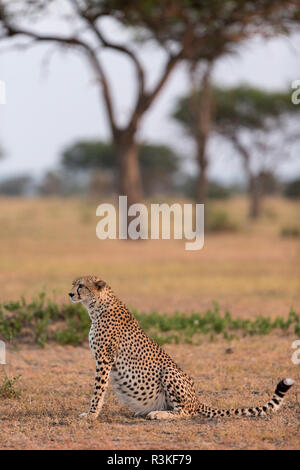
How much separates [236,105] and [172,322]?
2573cm

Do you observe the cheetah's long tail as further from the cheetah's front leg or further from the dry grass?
the cheetah's front leg

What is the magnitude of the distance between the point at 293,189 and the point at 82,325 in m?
40.8

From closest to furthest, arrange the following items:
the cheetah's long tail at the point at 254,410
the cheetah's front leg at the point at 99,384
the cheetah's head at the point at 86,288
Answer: the cheetah's long tail at the point at 254,410 → the cheetah's front leg at the point at 99,384 → the cheetah's head at the point at 86,288

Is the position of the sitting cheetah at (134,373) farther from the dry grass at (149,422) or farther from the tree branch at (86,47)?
the tree branch at (86,47)

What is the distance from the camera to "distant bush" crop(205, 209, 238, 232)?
23875 mm

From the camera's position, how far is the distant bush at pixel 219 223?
23875 millimetres

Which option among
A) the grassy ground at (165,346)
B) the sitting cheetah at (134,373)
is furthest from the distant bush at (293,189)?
the sitting cheetah at (134,373)

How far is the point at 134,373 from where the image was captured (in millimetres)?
4531

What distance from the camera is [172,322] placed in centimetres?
784

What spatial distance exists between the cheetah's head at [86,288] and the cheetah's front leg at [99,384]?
0.42 metres

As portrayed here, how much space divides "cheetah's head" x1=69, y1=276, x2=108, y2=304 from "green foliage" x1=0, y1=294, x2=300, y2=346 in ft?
8.03

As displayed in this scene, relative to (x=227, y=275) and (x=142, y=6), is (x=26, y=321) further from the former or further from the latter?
(x=142, y=6)

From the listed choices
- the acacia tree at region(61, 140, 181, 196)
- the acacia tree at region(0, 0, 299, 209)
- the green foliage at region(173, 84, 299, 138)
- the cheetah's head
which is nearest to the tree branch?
the acacia tree at region(0, 0, 299, 209)

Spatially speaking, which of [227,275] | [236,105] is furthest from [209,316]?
[236,105]
